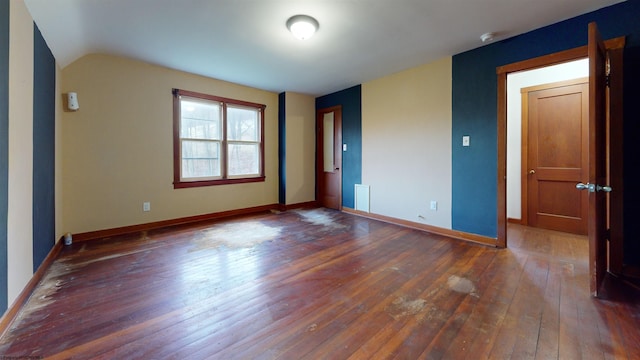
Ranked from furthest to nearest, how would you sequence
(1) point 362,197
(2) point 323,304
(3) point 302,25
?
(1) point 362,197, (3) point 302,25, (2) point 323,304

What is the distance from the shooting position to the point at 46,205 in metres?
2.51

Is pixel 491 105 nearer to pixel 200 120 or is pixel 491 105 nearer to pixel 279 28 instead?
pixel 279 28

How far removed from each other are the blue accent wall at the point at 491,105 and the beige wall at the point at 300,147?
3.00 m

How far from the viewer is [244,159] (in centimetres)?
498

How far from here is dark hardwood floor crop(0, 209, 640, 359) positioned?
1429 millimetres

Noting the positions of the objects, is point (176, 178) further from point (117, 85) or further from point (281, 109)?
point (281, 109)

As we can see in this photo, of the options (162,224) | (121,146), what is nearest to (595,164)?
(162,224)

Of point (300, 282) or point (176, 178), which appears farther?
point (176, 178)

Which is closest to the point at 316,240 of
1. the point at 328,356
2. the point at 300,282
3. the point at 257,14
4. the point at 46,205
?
the point at 300,282

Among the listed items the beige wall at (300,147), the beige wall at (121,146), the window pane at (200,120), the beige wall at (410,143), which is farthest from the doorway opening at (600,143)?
the beige wall at (121,146)

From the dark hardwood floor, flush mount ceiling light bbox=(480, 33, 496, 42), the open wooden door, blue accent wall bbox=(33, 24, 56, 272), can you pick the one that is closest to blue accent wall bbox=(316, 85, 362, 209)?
the dark hardwood floor

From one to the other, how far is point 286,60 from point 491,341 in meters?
3.64

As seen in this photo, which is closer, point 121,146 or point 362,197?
point 121,146

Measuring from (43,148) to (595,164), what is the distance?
4.67 metres
